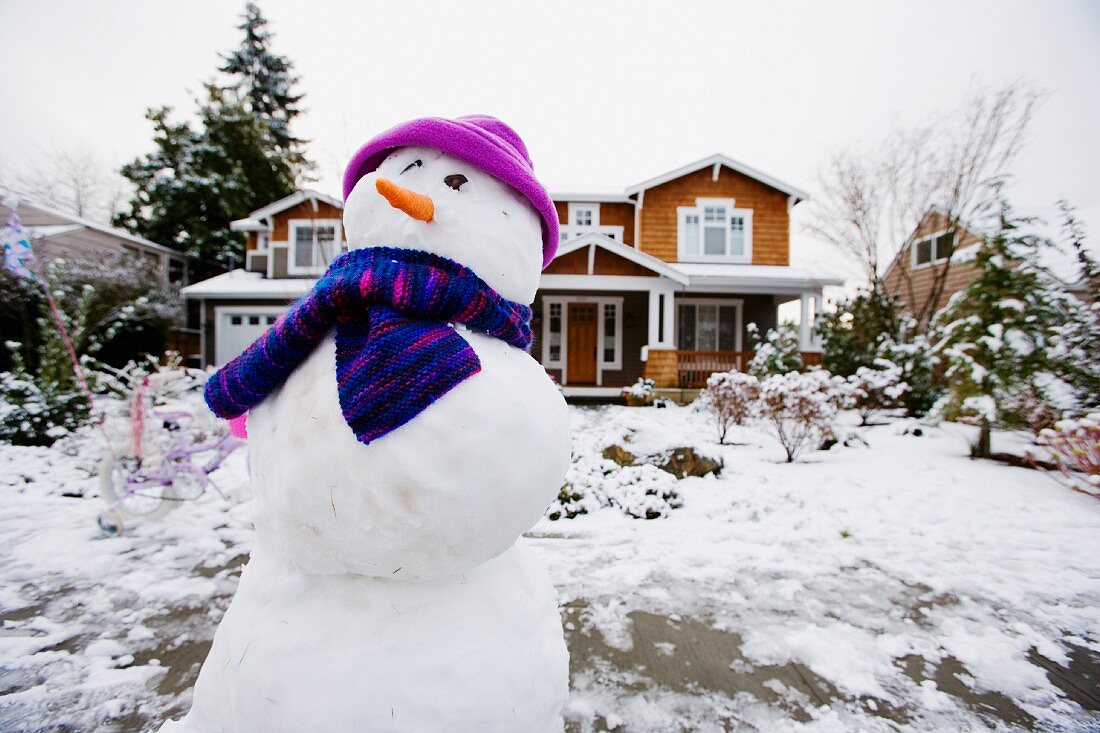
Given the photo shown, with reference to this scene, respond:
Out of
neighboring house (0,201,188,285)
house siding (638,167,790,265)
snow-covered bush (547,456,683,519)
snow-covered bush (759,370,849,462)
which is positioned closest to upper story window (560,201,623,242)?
house siding (638,167,790,265)

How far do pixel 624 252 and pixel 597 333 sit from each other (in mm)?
2897

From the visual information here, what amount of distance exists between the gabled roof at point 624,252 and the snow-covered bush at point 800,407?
5210 mm

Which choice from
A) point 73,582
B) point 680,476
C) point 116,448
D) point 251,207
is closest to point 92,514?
point 116,448

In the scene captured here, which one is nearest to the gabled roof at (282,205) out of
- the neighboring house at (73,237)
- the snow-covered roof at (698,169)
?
the neighboring house at (73,237)

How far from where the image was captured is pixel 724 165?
13.5m

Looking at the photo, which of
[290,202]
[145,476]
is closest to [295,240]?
[290,202]

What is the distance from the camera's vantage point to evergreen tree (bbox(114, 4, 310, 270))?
61.4ft

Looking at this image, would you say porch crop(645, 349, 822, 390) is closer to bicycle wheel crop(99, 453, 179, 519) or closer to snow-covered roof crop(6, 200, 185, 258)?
bicycle wheel crop(99, 453, 179, 519)

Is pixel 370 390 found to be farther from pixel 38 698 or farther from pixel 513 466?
pixel 38 698

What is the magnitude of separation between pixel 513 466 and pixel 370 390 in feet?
1.15

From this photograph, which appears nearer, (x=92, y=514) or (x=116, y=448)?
(x=116, y=448)

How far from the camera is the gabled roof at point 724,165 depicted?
13.3 metres

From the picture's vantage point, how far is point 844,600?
292 cm

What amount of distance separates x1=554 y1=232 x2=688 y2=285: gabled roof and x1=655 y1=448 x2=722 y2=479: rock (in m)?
6.75
